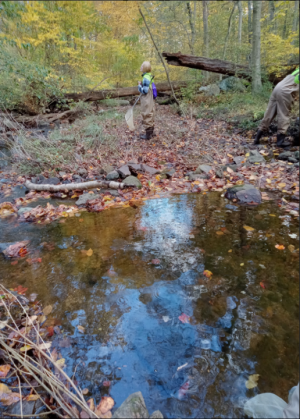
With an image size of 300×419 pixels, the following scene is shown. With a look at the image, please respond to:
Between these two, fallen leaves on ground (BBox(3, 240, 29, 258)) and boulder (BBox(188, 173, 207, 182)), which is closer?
fallen leaves on ground (BBox(3, 240, 29, 258))

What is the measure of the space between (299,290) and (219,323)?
87 centimetres

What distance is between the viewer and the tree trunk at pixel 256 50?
26.2ft

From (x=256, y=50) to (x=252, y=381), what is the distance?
10.5m

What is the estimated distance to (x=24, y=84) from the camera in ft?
29.1

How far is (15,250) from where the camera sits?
3.12 metres

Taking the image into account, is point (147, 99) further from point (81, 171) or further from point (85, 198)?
point (85, 198)

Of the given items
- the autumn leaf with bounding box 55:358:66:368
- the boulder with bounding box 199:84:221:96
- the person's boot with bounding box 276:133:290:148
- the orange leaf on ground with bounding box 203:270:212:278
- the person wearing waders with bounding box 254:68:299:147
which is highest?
the boulder with bounding box 199:84:221:96

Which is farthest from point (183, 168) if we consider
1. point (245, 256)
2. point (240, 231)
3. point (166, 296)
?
point (166, 296)

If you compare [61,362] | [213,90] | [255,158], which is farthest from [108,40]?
[213,90]

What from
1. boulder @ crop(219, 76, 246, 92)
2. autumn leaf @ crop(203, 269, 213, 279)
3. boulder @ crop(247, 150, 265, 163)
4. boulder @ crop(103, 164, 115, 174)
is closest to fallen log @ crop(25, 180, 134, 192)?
boulder @ crop(103, 164, 115, 174)

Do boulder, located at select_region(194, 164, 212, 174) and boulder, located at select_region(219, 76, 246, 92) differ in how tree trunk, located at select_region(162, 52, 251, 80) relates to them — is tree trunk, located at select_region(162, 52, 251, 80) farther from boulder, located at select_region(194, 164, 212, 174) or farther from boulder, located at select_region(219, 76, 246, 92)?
boulder, located at select_region(194, 164, 212, 174)

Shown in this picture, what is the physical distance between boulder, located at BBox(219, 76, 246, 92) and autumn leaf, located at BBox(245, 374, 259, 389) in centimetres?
1128

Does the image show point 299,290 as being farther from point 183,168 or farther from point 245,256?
point 183,168

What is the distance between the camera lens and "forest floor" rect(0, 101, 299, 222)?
4.68 metres
